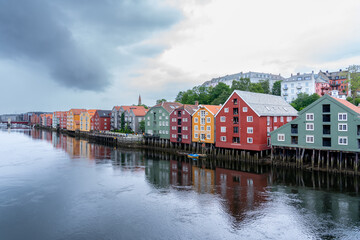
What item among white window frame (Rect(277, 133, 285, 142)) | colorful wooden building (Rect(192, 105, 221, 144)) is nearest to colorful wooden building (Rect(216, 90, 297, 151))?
colorful wooden building (Rect(192, 105, 221, 144))

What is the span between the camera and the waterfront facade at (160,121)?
219ft

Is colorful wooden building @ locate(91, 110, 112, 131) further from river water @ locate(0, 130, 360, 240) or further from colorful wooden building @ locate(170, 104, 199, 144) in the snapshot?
river water @ locate(0, 130, 360, 240)

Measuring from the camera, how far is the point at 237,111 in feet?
156

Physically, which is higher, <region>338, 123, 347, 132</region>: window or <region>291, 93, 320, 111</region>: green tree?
<region>291, 93, 320, 111</region>: green tree

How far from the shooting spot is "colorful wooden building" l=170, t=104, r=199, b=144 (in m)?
58.5

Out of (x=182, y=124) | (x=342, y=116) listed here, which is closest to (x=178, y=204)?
(x=342, y=116)

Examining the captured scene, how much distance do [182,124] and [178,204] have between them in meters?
36.3

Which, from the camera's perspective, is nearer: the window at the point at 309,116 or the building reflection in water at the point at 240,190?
the building reflection in water at the point at 240,190

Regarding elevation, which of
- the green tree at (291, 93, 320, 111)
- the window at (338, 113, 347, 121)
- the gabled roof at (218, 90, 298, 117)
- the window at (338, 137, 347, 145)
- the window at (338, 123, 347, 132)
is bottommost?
the window at (338, 137, 347, 145)

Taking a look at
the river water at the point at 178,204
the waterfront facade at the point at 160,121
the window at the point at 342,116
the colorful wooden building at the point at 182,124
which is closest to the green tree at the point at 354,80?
the window at the point at 342,116

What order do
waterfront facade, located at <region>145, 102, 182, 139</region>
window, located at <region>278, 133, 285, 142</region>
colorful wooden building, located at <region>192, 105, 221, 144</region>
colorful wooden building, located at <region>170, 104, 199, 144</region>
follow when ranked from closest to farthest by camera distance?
window, located at <region>278, 133, 285, 142</region>
colorful wooden building, located at <region>192, 105, 221, 144</region>
colorful wooden building, located at <region>170, 104, 199, 144</region>
waterfront facade, located at <region>145, 102, 182, 139</region>

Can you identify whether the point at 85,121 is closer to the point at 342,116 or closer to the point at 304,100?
the point at 304,100

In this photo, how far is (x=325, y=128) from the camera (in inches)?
1451

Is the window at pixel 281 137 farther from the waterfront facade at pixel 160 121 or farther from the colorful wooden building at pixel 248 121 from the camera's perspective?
the waterfront facade at pixel 160 121
